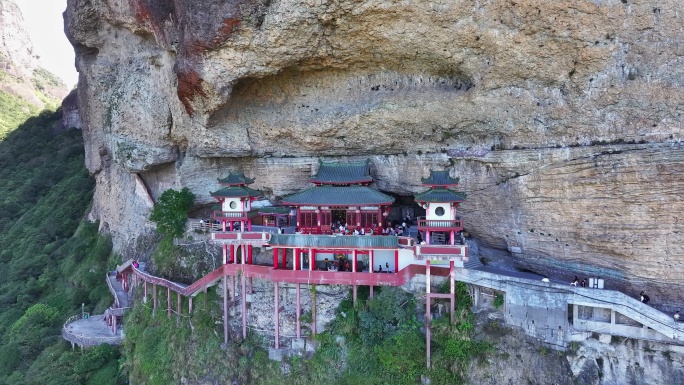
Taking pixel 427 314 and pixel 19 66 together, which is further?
pixel 19 66

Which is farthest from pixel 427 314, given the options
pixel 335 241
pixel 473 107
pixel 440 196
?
pixel 473 107

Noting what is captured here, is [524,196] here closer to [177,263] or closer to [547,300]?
[547,300]

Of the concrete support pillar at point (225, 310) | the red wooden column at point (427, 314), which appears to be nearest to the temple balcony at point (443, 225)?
the red wooden column at point (427, 314)

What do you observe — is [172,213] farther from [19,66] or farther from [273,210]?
[19,66]

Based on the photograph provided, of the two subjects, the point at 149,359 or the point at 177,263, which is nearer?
the point at 149,359

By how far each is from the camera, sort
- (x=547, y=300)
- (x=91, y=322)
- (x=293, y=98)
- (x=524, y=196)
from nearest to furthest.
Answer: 1. (x=547, y=300)
2. (x=524, y=196)
3. (x=293, y=98)
4. (x=91, y=322)

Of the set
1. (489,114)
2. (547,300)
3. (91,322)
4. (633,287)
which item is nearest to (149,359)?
(91,322)

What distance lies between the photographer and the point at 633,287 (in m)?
16.8

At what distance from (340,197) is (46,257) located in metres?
26.4

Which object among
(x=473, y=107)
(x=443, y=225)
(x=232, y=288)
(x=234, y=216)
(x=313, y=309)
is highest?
(x=473, y=107)

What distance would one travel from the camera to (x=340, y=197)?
20562 mm

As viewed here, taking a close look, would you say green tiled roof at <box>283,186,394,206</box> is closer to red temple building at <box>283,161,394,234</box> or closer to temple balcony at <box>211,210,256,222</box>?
red temple building at <box>283,161,394,234</box>

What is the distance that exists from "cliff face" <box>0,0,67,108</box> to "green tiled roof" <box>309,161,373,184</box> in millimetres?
55327

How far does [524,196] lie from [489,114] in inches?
142
